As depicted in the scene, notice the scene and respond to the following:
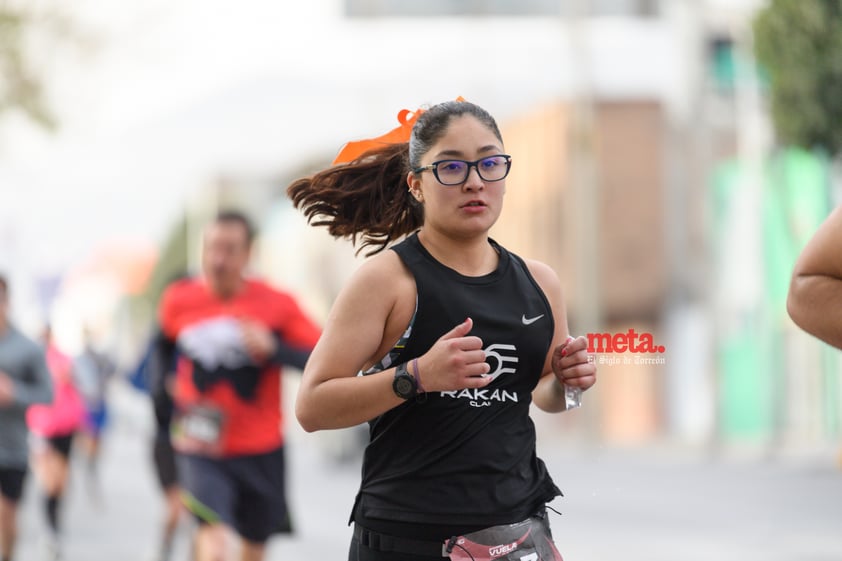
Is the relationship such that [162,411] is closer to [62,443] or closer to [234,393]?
[234,393]

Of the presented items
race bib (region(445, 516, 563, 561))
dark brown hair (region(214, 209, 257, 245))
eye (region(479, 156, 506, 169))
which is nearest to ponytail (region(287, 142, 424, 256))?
eye (region(479, 156, 506, 169))

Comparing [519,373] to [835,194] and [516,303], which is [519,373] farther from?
[835,194]

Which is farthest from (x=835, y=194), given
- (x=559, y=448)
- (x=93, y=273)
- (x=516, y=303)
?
(x=93, y=273)

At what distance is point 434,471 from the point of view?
398 centimetres

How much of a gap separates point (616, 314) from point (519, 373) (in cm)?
4413

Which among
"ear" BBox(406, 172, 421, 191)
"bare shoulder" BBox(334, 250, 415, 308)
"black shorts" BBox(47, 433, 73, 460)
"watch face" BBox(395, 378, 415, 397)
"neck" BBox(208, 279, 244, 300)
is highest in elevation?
"neck" BBox(208, 279, 244, 300)

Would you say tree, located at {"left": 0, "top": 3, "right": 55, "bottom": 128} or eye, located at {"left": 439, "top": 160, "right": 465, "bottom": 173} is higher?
tree, located at {"left": 0, "top": 3, "right": 55, "bottom": 128}

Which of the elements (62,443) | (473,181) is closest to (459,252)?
(473,181)

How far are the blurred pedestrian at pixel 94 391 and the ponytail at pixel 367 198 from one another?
12614 mm

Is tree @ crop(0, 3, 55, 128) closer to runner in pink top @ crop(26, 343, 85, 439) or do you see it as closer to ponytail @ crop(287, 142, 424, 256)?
runner in pink top @ crop(26, 343, 85, 439)

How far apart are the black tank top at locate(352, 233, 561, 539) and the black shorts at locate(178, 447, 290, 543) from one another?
3979 millimetres

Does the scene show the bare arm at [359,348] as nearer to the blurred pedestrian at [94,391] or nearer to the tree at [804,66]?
the tree at [804,66]

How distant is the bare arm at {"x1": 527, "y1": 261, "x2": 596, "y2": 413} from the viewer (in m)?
4.00

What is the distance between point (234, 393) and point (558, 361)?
4.29 meters
